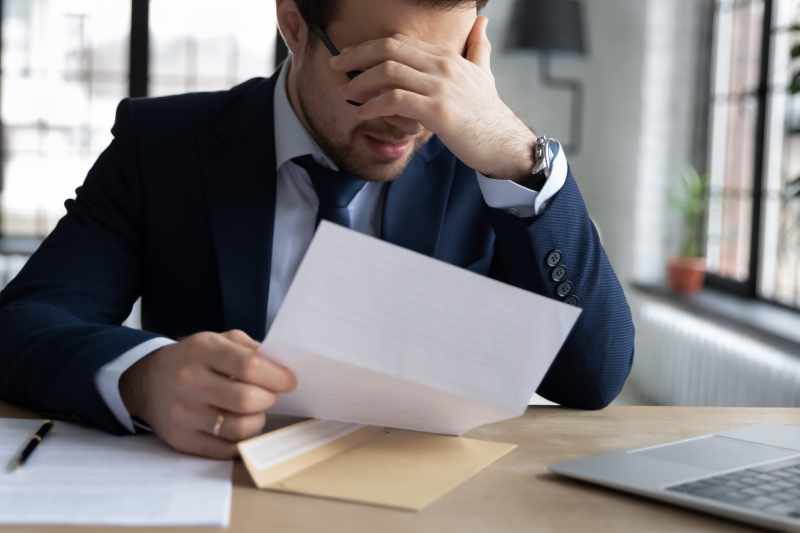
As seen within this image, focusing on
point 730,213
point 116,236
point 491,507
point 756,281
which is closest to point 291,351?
point 491,507

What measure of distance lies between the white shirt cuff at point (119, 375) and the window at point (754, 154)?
326 centimetres

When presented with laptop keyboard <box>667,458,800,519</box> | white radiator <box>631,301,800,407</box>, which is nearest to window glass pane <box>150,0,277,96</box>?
white radiator <box>631,301,800,407</box>

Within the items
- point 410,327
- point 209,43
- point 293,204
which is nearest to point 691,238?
point 209,43

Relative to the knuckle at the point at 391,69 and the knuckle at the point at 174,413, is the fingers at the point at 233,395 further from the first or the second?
the knuckle at the point at 391,69

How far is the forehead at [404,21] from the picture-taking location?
140cm

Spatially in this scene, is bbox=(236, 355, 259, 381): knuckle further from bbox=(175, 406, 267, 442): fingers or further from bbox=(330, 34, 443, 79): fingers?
bbox=(330, 34, 443, 79): fingers

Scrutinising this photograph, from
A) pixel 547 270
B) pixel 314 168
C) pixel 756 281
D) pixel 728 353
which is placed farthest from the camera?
pixel 756 281

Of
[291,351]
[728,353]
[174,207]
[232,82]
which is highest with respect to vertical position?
[232,82]

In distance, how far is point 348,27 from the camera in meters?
1.47

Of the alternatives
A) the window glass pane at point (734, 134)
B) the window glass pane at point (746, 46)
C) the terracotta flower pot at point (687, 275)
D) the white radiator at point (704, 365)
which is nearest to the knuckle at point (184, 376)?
the white radiator at point (704, 365)

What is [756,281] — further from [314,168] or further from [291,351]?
[291,351]

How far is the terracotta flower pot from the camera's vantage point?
15.9ft

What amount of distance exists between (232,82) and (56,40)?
0.98 metres

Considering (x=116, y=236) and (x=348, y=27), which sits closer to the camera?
(x=348, y=27)
